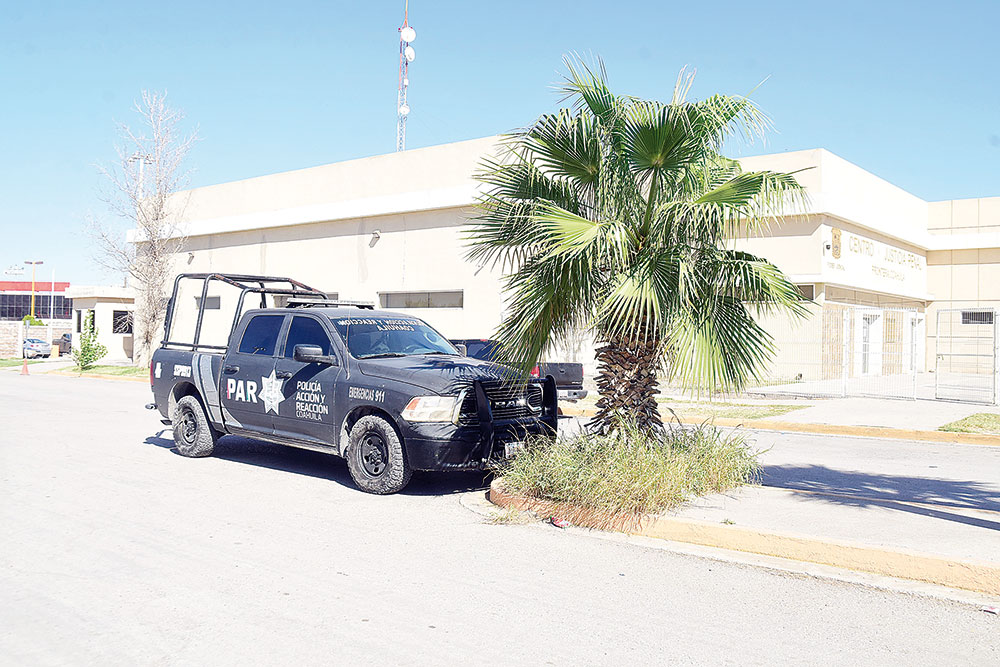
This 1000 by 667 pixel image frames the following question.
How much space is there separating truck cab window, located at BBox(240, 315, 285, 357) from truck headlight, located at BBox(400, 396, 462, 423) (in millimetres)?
2505

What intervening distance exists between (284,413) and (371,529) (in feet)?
9.49

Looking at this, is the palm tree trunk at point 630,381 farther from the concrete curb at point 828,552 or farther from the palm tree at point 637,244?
the concrete curb at point 828,552

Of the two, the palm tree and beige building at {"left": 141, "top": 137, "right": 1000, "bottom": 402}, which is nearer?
the palm tree

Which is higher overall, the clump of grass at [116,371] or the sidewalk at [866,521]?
the sidewalk at [866,521]

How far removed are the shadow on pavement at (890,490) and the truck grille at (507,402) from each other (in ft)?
8.80

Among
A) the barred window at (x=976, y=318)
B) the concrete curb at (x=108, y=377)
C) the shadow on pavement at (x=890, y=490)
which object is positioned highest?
the barred window at (x=976, y=318)

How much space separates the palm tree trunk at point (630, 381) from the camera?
8234 mm

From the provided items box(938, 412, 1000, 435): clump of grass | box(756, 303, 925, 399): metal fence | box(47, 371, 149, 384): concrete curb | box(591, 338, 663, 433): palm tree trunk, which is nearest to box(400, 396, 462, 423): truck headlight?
box(591, 338, 663, 433): palm tree trunk

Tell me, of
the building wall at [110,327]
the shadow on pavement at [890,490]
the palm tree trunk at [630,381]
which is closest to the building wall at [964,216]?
the shadow on pavement at [890,490]

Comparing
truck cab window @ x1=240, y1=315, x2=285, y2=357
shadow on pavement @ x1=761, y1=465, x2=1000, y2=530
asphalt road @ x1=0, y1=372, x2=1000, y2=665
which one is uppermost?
truck cab window @ x1=240, y1=315, x2=285, y2=357

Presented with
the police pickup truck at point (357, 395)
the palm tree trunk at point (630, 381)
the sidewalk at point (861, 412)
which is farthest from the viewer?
the sidewalk at point (861, 412)

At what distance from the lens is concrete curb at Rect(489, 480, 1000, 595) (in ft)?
18.2

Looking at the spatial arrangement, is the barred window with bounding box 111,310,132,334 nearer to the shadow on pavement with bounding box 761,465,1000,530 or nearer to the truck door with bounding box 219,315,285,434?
the truck door with bounding box 219,315,285,434

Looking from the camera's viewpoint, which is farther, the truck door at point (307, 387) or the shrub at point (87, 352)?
the shrub at point (87, 352)
